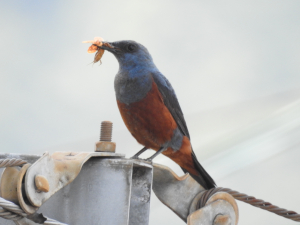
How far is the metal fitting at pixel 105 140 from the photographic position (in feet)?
5.93

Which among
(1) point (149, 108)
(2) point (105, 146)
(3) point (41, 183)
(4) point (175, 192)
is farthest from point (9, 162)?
(1) point (149, 108)

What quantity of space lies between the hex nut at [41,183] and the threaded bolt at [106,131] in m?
0.51

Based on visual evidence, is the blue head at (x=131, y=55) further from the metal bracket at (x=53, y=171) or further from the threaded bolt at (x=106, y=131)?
the metal bracket at (x=53, y=171)

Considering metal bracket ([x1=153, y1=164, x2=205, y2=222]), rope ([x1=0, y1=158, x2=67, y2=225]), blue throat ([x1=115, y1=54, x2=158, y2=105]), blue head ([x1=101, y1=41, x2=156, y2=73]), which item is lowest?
metal bracket ([x1=153, y1=164, x2=205, y2=222])

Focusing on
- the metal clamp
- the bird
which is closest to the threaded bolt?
the metal clamp

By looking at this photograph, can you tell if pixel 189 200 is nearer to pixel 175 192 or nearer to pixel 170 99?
pixel 175 192

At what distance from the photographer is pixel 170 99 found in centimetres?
343

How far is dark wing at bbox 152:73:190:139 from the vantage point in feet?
11.0

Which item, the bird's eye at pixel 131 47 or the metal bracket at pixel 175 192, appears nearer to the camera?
the metal bracket at pixel 175 192

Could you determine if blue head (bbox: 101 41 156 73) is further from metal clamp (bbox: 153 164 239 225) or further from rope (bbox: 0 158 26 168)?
rope (bbox: 0 158 26 168)

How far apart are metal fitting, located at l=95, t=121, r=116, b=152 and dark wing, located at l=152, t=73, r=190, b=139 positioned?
4.72 feet

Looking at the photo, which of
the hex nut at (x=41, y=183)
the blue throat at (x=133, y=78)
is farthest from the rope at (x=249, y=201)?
the blue throat at (x=133, y=78)

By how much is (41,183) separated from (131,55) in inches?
89.1

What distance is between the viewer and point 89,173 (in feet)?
5.55
